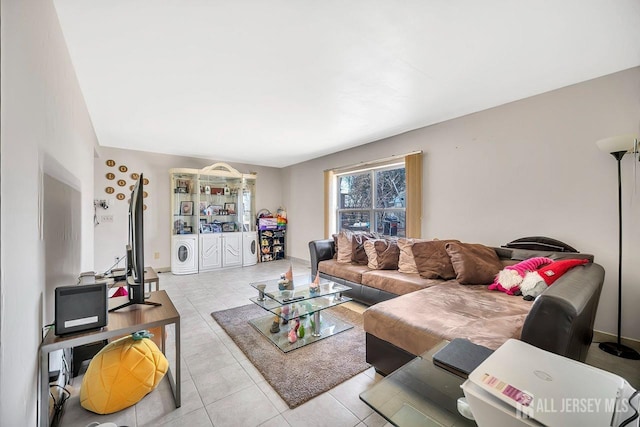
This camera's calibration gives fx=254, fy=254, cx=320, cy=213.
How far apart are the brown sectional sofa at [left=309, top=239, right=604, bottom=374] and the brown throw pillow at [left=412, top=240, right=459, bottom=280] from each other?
0.09 meters

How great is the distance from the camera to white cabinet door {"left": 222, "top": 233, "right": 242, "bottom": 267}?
547 cm

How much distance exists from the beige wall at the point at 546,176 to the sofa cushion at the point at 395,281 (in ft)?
3.07

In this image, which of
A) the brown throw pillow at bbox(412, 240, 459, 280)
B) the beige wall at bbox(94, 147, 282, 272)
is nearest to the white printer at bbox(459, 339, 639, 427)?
Result: the brown throw pillow at bbox(412, 240, 459, 280)

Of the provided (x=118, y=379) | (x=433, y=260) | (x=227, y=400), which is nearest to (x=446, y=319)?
(x=433, y=260)

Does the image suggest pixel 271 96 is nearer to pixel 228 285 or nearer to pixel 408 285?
pixel 408 285

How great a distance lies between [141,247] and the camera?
158cm

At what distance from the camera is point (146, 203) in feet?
16.1

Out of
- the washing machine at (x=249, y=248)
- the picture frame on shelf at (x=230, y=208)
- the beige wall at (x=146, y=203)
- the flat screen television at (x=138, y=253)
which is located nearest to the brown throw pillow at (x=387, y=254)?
the flat screen television at (x=138, y=253)

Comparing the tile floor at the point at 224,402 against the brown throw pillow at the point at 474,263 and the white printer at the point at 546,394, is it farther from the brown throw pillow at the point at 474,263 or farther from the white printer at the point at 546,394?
the brown throw pillow at the point at 474,263

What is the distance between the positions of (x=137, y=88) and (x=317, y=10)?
1.98 meters

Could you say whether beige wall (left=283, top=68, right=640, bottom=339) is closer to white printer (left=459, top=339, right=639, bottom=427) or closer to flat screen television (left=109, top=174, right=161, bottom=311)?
white printer (left=459, top=339, right=639, bottom=427)

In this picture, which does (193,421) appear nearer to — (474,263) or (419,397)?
(419,397)

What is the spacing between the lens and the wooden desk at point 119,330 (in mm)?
1126

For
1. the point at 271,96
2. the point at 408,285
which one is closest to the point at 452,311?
the point at 408,285
